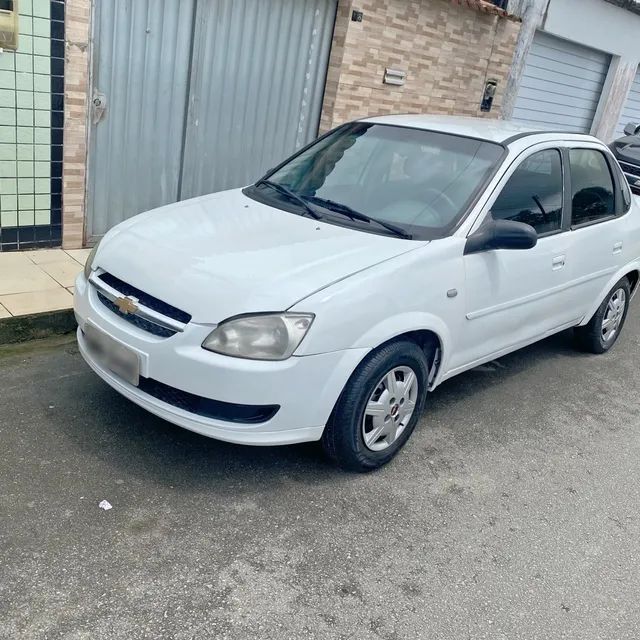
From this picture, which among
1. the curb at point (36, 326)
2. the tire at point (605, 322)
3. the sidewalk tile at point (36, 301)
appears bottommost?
the curb at point (36, 326)

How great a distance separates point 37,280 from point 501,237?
333 cm

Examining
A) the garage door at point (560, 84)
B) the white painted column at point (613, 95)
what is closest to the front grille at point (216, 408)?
the garage door at point (560, 84)

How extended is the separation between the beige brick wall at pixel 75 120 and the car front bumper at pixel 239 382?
2.81 metres

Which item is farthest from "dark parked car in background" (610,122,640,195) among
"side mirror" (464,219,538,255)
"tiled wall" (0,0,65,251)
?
"tiled wall" (0,0,65,251)

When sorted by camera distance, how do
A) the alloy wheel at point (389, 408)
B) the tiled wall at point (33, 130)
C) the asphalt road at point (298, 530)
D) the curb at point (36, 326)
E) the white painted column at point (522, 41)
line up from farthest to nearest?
the white painted column at point (522, 41)
the tiled wall at point (33, 130)
the curb at point (36, 326)
the alloy wheel at point (389, 408)
the asphalt road at point (298, 530)

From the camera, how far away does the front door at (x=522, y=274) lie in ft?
12.5

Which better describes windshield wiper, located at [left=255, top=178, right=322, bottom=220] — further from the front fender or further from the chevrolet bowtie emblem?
the front fender

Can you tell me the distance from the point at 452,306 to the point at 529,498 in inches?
→ 41.4

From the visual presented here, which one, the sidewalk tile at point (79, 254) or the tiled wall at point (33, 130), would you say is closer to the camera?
the tiled wall at point (33, 130)

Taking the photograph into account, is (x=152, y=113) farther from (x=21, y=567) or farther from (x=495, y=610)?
(x=495, y=610)

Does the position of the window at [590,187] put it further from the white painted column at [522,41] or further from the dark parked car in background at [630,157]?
the white painted column at [522,41]

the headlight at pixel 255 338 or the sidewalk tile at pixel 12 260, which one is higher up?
the headlight at pixel 255 338

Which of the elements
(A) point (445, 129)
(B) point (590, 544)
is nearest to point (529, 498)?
(B) point (590, 544)

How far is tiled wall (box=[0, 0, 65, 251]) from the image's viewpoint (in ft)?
16.5
